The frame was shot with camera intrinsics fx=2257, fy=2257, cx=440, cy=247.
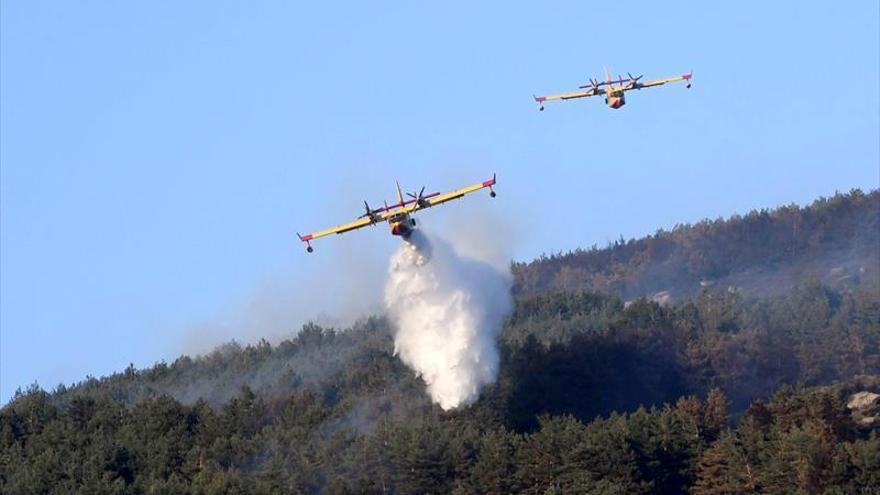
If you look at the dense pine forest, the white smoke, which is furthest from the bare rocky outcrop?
the white smoke

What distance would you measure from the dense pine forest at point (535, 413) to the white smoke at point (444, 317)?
5.53 ft

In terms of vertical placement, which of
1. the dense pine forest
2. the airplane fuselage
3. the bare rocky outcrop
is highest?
the airplane fuselage

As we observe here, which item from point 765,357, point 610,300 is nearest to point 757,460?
point 765,357

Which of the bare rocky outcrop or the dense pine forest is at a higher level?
the dense pine forest

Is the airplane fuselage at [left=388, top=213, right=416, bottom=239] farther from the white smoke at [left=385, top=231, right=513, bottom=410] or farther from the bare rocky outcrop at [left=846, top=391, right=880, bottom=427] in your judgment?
the bare rocky outcrop at [left=846, top=391, right=880, bottom=427]

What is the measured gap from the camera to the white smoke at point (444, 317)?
394ft

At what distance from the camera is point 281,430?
427 feet

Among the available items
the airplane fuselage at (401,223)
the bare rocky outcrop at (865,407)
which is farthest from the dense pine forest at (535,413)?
the airplane fuselage at (401,223)

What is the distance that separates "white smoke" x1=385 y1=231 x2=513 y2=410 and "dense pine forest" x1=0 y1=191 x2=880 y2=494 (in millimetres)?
1685

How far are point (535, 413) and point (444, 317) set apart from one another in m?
9.22

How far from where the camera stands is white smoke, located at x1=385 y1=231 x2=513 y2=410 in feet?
394

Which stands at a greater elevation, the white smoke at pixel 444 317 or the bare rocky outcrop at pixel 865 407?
the white smoke at pixel 444 317

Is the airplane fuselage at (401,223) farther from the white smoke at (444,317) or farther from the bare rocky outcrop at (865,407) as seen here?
the bare rocky outcrop at (865,407)

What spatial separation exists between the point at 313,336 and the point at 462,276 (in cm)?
5853
